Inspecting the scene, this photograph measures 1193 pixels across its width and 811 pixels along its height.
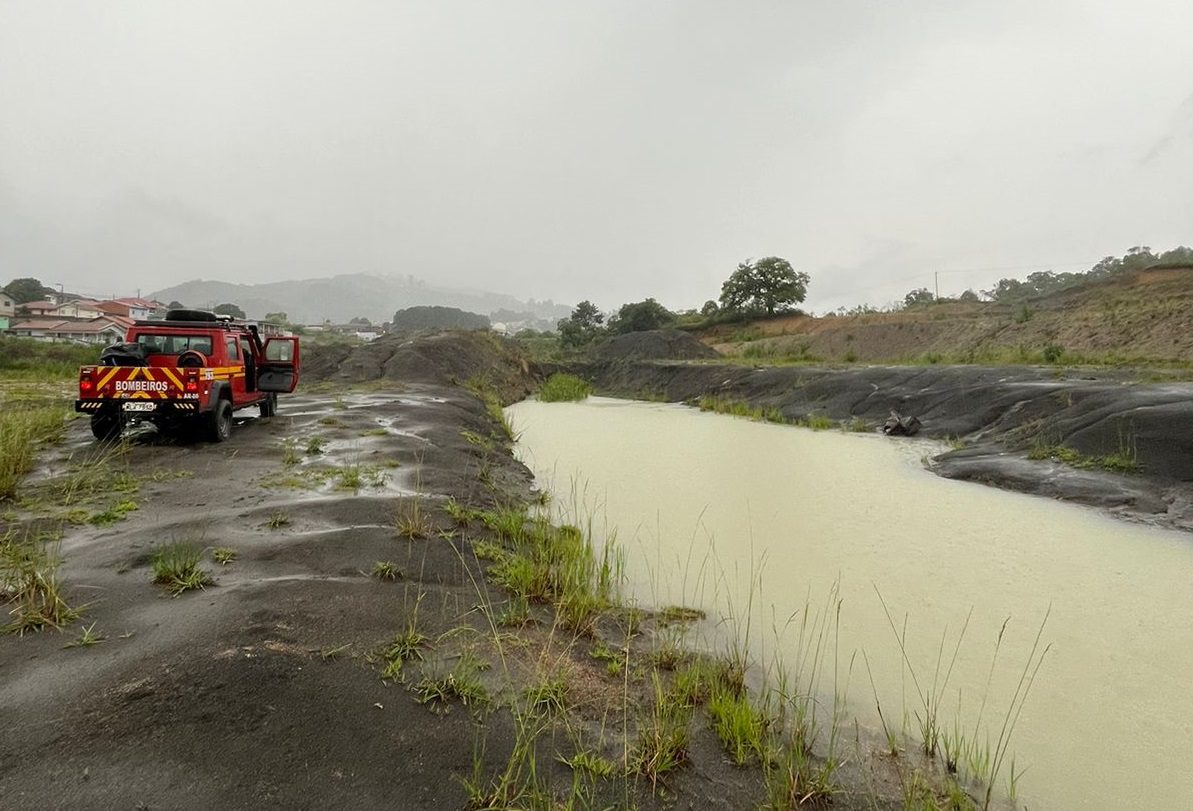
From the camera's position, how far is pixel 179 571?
13.0ft

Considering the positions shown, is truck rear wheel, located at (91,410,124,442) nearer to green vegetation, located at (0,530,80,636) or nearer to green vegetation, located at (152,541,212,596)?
green vegetation, located at (0,530,80,636)

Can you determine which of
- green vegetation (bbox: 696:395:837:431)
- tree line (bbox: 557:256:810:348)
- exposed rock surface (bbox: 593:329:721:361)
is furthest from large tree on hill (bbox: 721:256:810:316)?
green vegetation (bbox: 696:395:837:431)

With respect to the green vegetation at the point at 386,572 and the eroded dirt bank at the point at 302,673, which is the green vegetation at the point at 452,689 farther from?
the green vegetation at the point at 386,572

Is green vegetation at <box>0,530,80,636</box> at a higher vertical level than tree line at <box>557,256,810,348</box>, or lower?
lower

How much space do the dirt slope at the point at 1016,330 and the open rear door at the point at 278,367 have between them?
69.9 ft

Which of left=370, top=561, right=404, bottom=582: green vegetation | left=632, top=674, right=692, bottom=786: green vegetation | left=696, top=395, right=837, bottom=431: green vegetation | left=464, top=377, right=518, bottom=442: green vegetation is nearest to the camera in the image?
left=632, top=674, right=692, bottom=786: green vegetation

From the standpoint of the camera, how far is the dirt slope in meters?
21.5

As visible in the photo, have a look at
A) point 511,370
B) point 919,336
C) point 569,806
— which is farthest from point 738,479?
point 919,336

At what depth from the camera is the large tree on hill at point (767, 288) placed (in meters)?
48.6

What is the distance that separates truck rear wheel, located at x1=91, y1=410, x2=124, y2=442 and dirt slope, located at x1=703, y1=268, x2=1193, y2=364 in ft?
77.8

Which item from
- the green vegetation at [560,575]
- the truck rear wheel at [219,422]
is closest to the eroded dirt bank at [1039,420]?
the green vegetation at [560,575]

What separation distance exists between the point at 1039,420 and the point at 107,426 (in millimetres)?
15364

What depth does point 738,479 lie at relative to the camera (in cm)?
1022

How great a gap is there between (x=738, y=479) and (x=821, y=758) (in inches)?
291
